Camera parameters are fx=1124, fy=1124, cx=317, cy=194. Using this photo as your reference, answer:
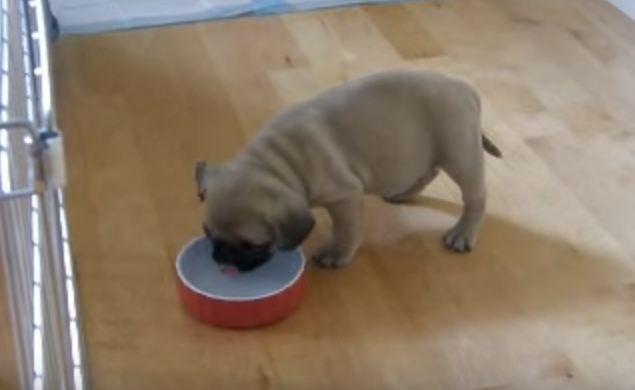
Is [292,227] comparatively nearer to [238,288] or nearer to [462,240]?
[238,288]

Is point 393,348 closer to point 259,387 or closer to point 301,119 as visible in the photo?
point 259,387

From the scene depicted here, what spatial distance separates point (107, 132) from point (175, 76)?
26cm

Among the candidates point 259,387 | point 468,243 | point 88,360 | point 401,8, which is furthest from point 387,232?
point 401,8

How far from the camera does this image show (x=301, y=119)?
1682 mm

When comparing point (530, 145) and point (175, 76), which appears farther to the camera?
point (175, 76)

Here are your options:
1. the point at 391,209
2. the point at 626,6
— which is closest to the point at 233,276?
the point at 391,209

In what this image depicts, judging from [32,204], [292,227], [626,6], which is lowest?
[626,6]

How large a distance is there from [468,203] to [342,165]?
0.26m

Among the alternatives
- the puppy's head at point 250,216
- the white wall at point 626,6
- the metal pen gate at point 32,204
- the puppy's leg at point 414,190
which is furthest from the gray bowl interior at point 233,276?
the white wall at point 626,6

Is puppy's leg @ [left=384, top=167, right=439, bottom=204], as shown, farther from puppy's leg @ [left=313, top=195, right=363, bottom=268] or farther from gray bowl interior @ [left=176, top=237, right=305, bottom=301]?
gray bowl interior @ [left=176, top=237, right=305, bottom=301]

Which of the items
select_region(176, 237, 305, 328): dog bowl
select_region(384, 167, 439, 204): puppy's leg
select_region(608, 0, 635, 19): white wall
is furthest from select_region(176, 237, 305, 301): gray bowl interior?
select_region(608, 0, 635, 19): white wall

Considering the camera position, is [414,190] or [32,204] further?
[414,190]

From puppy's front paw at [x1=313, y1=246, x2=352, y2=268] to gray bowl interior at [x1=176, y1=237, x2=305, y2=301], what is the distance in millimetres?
71

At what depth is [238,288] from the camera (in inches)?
67.4
